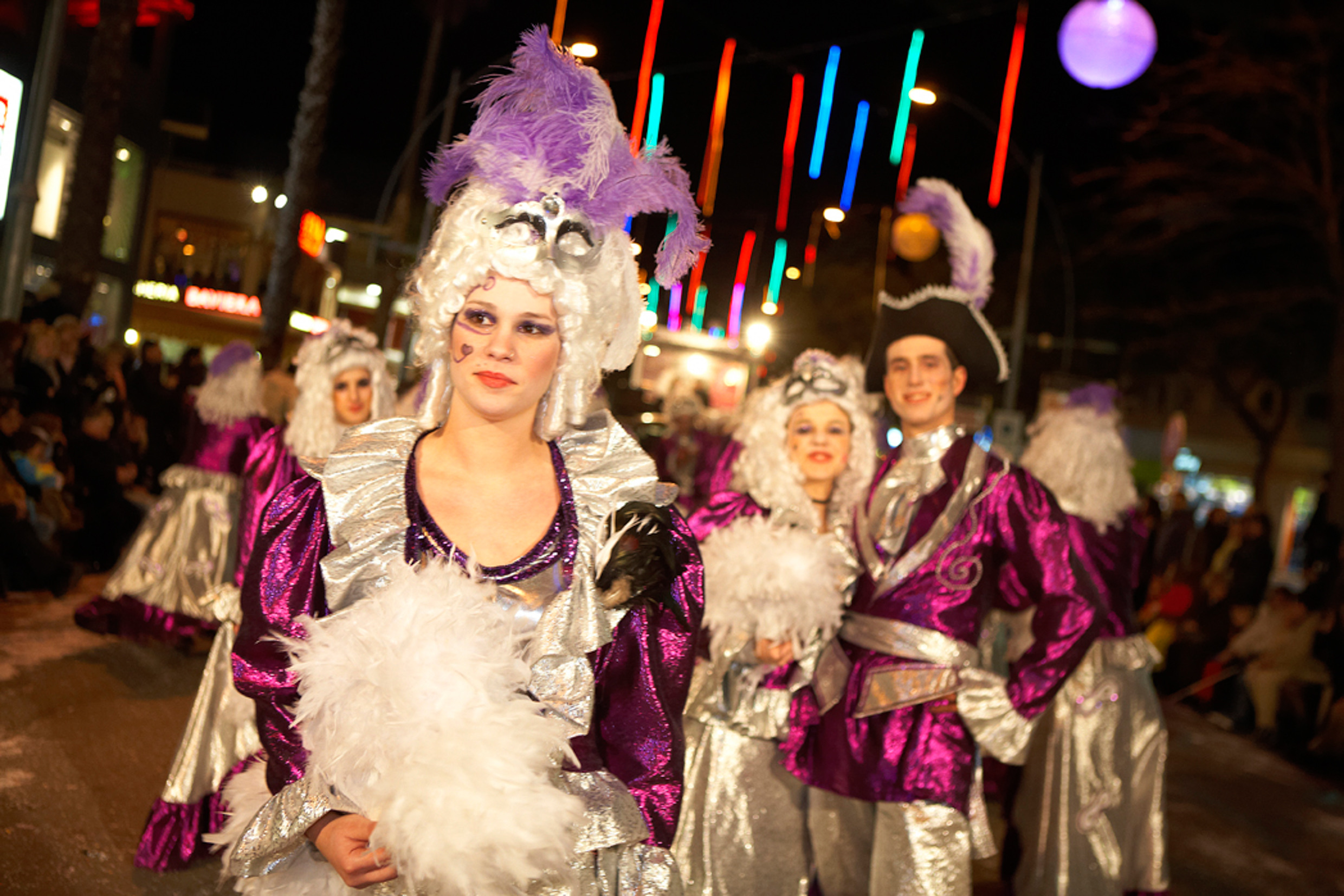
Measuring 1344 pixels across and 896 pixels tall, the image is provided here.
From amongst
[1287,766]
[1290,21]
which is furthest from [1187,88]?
[1287,766]

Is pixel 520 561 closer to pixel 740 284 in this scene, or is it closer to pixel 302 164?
pixel 302 164

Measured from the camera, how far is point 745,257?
947 inches

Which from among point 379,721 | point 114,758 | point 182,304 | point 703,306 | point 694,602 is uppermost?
point 703,306

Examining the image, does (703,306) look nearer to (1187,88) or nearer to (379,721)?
(1187,88)

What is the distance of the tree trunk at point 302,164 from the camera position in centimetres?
1446

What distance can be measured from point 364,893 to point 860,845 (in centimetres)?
234

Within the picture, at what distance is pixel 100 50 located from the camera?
1202 centimetres

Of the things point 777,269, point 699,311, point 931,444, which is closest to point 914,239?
point 931,444

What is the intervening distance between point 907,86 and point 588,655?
543 inches

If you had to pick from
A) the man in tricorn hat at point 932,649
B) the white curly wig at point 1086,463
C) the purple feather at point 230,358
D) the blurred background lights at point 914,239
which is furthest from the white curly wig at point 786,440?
the blurred background lights at point 914,239

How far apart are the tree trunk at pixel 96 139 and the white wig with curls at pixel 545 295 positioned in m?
11.2

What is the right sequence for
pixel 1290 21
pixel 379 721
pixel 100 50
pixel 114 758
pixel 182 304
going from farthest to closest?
pixel 182 304 < pixel 1290 21 < pixel 100 50 < pixel 114 758 < pixel 379 721

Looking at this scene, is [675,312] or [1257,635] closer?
[1257,635]

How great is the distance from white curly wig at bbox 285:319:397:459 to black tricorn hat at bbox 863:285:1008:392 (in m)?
2.43
